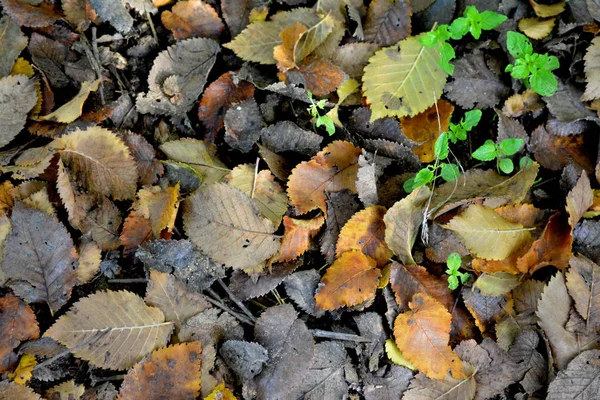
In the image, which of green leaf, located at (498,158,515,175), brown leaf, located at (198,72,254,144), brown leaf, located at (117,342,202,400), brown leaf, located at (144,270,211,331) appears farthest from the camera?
brown leaf, located at (198,72,254,144)

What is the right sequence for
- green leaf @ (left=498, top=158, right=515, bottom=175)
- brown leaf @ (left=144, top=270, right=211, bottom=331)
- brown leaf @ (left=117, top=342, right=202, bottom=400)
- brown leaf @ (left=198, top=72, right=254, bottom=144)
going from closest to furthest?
brown leaf @ (left=117, top=342, right=202, bottom=400) → brown leaf @ (left=144, top=270, right=211, bottom=331) → green leaf @ (left=498, top=158, right=515, bottom=175) → brown leaf @ (left=198, top=72, right=254, bottom=144)

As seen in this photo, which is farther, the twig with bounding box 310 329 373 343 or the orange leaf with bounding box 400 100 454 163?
the orange leaf with bounding box 400 100 454 163

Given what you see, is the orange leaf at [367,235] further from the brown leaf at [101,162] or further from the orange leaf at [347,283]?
the brown leaf at [101,162]

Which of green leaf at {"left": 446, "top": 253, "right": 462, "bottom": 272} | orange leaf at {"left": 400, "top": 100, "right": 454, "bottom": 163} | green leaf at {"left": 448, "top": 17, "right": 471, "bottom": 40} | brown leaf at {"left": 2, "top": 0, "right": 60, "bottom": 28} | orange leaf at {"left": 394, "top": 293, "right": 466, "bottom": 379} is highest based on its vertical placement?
brown leaf at {"left": 2, "top": 0, "right": 60, "bottom": 28}

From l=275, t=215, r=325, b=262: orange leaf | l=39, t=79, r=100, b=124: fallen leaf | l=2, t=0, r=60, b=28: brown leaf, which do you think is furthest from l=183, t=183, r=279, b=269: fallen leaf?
l=2, t=0, r=60, b=28: brown leaf

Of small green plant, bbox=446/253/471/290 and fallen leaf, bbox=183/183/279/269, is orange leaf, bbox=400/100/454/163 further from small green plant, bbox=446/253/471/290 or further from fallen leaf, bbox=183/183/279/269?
fallen leaf, bbox=183/183/279/269

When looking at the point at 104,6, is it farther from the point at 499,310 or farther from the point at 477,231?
the point at 499,310

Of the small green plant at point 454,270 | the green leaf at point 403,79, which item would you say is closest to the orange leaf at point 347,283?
the small green plant at point 454,270
